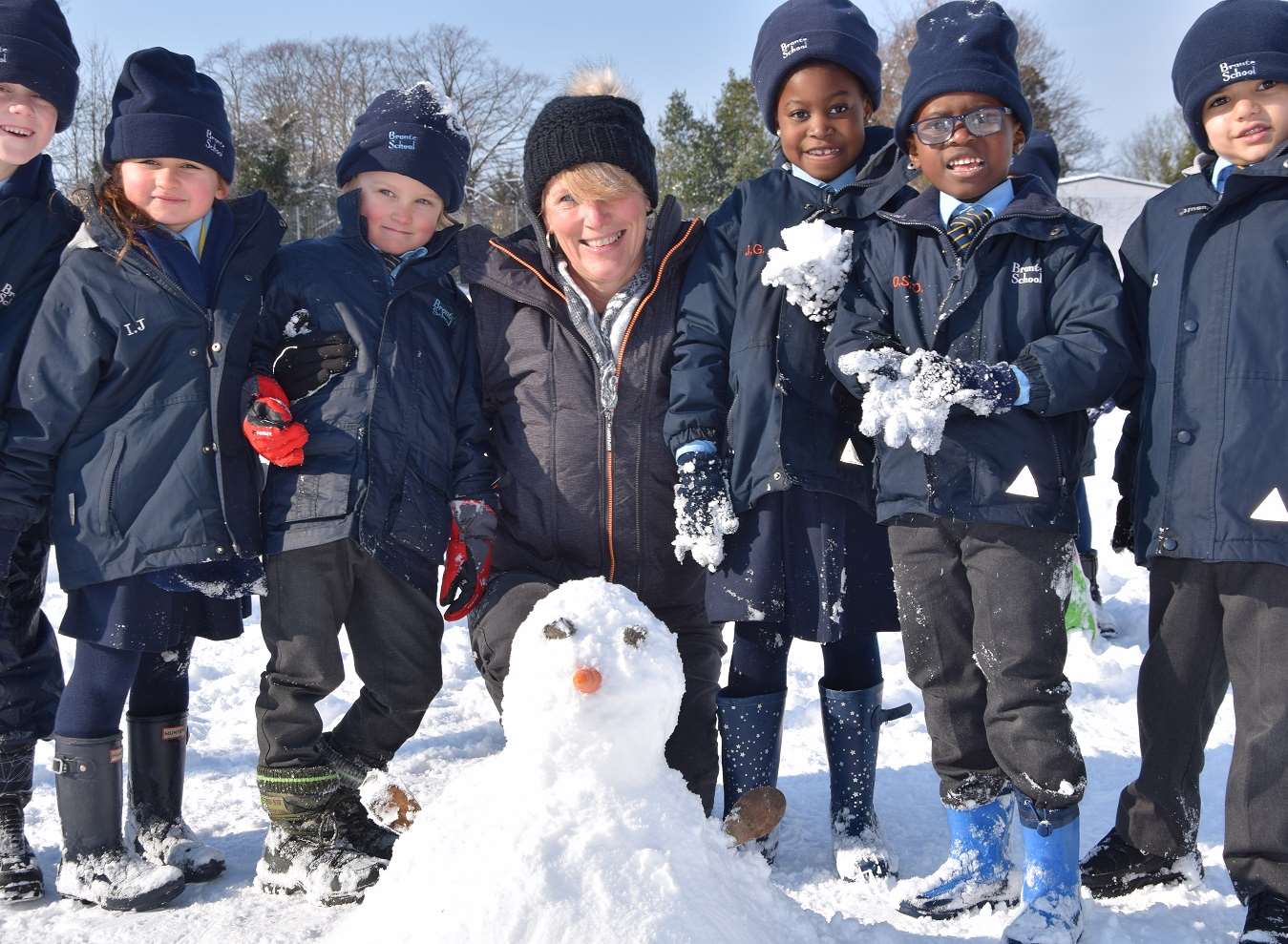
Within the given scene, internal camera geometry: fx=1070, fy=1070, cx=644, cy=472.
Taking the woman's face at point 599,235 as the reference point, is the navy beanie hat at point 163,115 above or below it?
above

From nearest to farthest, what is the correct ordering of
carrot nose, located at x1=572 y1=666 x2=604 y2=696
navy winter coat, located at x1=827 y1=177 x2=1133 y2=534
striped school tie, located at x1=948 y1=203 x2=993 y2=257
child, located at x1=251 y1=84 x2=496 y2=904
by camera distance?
carrot nose, located at x1=572 y1=666 x2=604 y2=696, navy winter coat, located at x1=827 y1=177 x2=1133 y2=534, striped school tie, located at x1=948 y1=203 x2=993 y2=257, child, located at x1=251 y1=84 x2=496 y2=904

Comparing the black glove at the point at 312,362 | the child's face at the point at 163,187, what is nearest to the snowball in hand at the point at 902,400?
the black glove at the point at 312,362

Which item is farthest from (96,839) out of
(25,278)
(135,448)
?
(25,278)

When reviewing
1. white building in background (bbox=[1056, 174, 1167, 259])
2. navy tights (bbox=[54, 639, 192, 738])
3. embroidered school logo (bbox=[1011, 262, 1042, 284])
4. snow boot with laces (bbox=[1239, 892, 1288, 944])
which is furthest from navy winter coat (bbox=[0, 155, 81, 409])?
white building in background (bbox=[1056, 174, 1167, 259])

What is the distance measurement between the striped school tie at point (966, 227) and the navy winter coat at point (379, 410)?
135 cm

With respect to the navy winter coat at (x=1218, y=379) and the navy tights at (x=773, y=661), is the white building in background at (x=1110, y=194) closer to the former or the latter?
the navy winter coat at (x=1218, y=379)

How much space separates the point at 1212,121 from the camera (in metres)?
2.56

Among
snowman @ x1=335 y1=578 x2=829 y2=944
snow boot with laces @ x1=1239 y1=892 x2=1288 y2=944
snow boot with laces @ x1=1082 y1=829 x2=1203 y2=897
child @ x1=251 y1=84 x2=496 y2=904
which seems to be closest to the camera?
snowman @ x1=335 y1=578 x2=829 y2=944

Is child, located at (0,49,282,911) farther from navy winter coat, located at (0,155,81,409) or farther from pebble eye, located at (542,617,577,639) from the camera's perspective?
pebble eye, located at (542,617,577,639)

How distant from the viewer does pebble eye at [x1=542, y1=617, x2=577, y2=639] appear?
6.54ft

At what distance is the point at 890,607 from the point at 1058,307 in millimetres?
889

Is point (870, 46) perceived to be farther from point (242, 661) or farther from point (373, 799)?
point (242, 661)

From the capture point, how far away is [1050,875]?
2.39 m

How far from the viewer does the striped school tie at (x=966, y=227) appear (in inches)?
100
